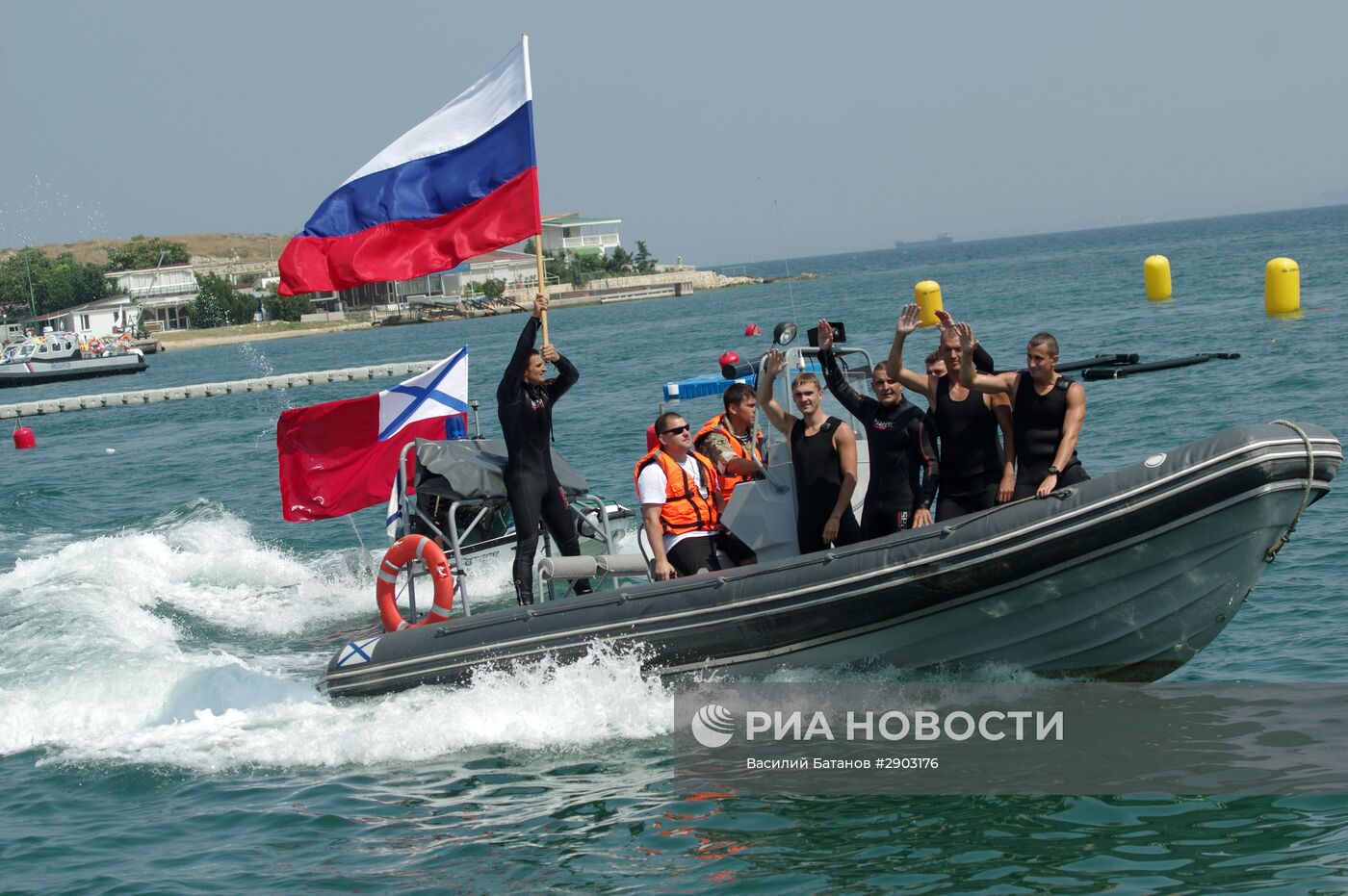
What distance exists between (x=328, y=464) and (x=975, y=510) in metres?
5.39

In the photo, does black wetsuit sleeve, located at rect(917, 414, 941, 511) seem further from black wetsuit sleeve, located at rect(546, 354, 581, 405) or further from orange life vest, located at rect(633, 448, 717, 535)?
black wetsuit sleeve, located at rect(546, 354, 581, 405)

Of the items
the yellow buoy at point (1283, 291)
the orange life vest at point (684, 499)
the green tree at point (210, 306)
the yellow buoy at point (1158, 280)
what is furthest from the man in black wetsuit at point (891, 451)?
the green tree at point (210, 306)

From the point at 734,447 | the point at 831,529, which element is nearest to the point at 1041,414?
the point at 831,529

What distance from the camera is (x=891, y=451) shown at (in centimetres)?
661

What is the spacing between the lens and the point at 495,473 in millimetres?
8648

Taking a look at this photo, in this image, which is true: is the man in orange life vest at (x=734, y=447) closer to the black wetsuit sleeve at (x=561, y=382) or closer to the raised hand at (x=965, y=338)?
the black wetsuit sleeve at (x=561, y=382)

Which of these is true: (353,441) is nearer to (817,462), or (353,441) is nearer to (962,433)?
(817,462)

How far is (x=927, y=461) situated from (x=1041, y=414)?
0.62 meters

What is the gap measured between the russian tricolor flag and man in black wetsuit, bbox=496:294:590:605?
114 cm

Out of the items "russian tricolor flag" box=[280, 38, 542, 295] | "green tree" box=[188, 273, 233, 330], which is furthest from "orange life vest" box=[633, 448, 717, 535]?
"green tree" box=[188, 273, 233, 330]

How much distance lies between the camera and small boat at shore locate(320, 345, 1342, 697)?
Result: 596cm

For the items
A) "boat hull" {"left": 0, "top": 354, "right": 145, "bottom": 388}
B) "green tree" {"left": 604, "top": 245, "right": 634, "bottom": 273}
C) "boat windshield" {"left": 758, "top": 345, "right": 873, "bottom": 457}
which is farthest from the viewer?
"green tree" {"left": 604, "top": 245, "right": 634, "bottom": 273}

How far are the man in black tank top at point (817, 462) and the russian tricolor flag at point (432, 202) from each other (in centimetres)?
255

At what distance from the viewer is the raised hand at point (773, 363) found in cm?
652
